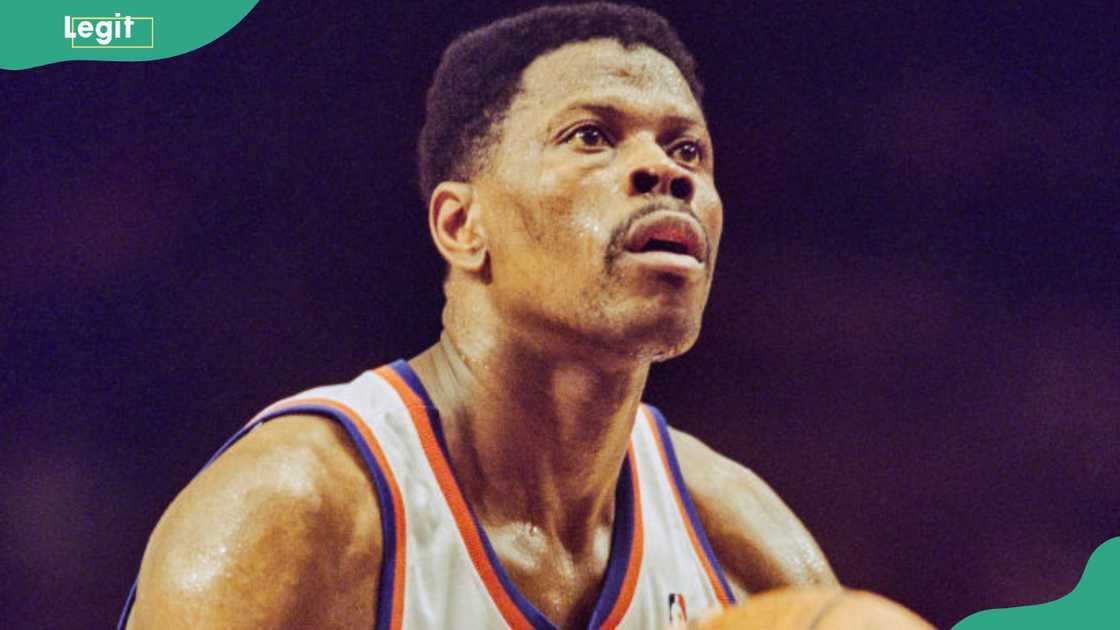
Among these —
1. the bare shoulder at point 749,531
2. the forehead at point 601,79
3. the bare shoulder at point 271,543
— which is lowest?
the bare shoulder at point 749,531

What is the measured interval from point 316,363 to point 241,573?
1.83ft

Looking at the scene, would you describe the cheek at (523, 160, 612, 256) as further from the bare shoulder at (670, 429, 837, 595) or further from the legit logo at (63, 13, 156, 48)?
the legit logo at (63, 13, 156, 48)

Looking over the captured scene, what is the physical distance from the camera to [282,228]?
137 centimetres

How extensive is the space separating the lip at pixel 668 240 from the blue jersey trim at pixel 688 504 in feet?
1.03

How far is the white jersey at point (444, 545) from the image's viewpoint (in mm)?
997

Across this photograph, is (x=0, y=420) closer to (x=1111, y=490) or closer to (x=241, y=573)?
(x=241, y=573)

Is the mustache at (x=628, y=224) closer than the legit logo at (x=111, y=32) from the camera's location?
Yes

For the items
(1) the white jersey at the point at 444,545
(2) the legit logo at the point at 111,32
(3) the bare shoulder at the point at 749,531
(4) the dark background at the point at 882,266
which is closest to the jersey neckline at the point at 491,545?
(1) the white jersey at the point at 444,545

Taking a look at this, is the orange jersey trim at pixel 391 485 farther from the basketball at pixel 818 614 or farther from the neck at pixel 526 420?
the basketball at pixel 818 614

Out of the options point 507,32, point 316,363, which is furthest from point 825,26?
point 316,363

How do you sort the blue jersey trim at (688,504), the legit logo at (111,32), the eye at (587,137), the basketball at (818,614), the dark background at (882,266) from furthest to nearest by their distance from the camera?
the dark background at (882,266)
the legit logo at (111,32)
the blue jersey trim at (688,504)
the eye at (587,137)
the basketball at (818,614)

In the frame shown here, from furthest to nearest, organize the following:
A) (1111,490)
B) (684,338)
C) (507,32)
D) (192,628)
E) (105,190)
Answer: (1111,490)
(105,190)
(507,32)
(684,338)
(192,628)

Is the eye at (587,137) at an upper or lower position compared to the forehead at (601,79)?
lower

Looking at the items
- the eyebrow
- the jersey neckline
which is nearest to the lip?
the eyebrow
